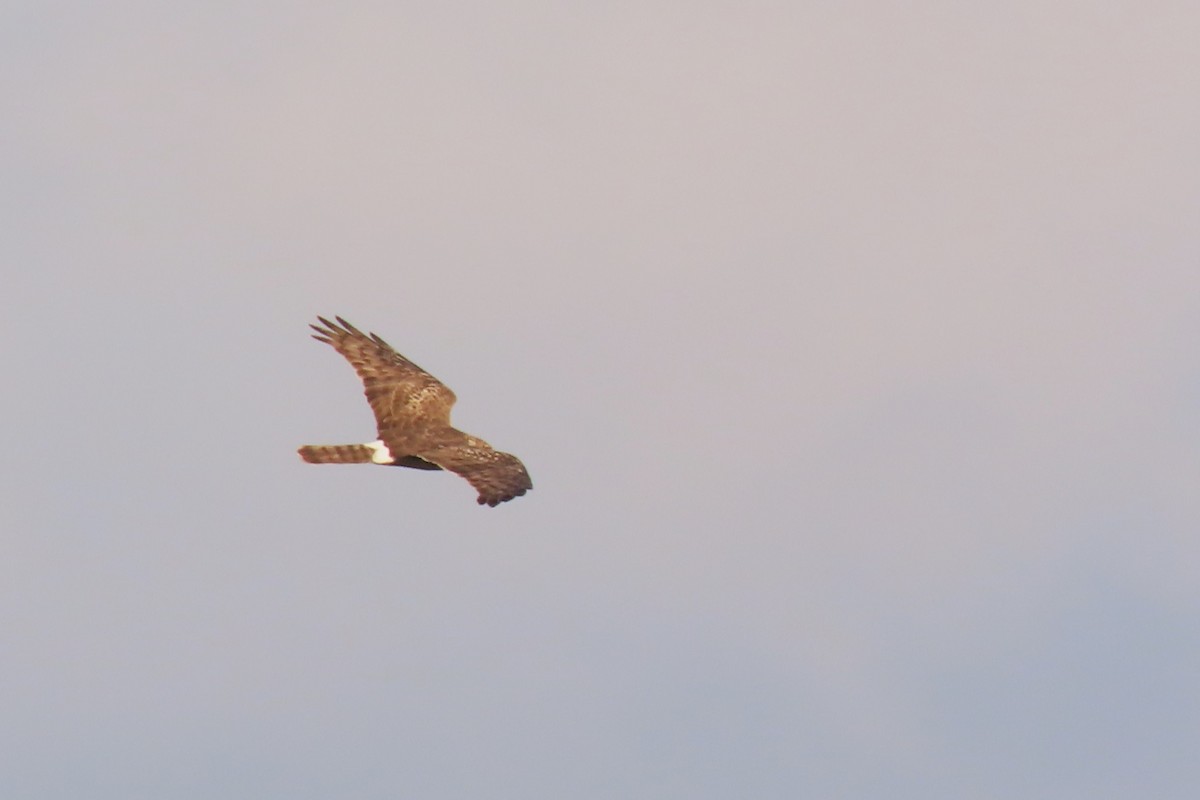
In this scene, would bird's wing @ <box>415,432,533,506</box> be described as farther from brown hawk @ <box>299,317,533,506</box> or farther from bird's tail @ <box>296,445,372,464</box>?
bird's tail @ <box>296,445,372,464</box>

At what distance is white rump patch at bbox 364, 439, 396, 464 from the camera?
44.2m

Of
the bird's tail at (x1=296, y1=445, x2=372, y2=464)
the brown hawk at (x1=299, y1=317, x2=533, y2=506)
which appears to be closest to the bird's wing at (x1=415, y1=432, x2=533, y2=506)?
the brown hawk at (x1=299, y1=317, x2=533, y2=506)

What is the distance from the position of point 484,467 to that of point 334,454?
3.70 meters

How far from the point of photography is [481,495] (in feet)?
132

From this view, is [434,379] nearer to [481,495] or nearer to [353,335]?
[353,335]

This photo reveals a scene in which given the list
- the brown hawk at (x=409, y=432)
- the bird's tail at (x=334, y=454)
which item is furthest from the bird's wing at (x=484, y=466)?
the bird's tail at (x=334, y=454)

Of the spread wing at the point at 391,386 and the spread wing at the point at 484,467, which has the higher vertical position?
the spread wing at the point at 391,386

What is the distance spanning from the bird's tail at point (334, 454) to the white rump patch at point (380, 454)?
135 mm

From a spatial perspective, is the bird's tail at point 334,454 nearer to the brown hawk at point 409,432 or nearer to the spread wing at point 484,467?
the brown hawk at point 409,432

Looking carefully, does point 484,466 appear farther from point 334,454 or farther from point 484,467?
point 334,454

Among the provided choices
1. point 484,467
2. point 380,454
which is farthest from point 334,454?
point 484,467

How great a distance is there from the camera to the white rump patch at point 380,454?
44.2 meters

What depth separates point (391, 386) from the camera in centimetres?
4631

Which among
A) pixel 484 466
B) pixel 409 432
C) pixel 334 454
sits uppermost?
pixel 409 432
